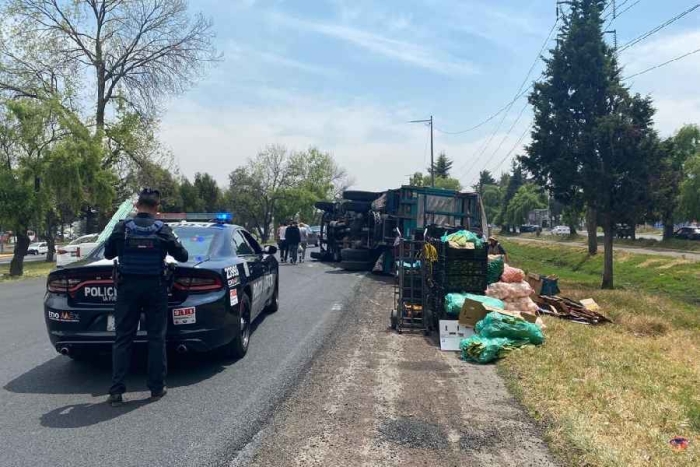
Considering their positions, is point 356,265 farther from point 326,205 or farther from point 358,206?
point 326,205

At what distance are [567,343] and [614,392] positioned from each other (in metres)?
2.25

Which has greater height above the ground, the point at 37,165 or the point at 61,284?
the point at 37,165

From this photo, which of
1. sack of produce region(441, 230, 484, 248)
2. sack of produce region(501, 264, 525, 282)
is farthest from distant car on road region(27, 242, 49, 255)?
sack of produce region(441, 230, 484, 248)

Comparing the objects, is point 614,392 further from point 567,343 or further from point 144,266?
point 144,266

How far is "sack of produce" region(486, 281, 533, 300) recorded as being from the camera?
9.85 metres

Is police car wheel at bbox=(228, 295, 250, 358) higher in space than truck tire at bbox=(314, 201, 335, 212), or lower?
lower

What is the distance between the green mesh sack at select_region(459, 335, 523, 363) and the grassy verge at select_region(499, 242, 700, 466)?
0.61ft

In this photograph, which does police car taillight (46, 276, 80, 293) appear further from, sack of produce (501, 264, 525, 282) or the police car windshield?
sack of produce (501, 264, 525, 282)

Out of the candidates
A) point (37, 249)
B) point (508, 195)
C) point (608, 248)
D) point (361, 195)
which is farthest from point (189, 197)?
point (508, 195)

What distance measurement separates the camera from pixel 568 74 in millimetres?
18562

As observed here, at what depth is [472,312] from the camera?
320 inches

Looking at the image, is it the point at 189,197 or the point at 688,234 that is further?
the point at 189,197

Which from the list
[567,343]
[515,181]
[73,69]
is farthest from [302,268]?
[515,181]

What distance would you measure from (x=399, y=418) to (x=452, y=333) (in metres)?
3.38
